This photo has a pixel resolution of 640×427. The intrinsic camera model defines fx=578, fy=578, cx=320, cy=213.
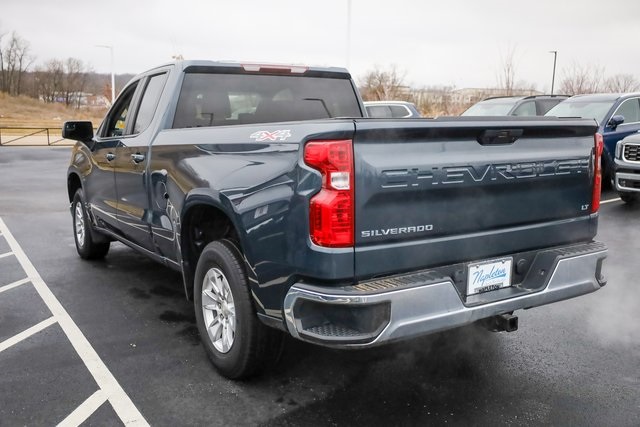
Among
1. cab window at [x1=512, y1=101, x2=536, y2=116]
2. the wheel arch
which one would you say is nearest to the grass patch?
cab window at [x1=512, y1=101, x2=536, y2=116]

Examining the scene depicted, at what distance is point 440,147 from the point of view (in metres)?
2.87

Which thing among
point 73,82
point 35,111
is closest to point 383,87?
point 35,111

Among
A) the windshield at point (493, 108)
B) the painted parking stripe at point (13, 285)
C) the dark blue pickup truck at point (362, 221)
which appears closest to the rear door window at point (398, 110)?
the windshield at point (493, 108)

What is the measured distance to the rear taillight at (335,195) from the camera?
2.64 m

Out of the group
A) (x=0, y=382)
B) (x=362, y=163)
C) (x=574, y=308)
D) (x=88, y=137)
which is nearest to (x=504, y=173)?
(x=362, y=163)

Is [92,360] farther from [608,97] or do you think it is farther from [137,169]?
[608,97]

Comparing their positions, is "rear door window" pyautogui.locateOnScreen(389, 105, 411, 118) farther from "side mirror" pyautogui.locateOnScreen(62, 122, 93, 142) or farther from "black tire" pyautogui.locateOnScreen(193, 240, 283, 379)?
"black tire" pyautogui.locateOnScreen(193, 240, 283, 379)

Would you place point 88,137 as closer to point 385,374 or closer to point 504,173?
point 385,374

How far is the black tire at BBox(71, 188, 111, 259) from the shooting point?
19.9 feet

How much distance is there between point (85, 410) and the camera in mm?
3076

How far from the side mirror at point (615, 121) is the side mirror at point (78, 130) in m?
9.08

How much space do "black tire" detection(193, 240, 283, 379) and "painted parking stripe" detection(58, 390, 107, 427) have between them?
672 millimetres

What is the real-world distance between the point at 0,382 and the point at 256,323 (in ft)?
5.26

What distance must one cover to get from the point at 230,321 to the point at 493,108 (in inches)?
441
